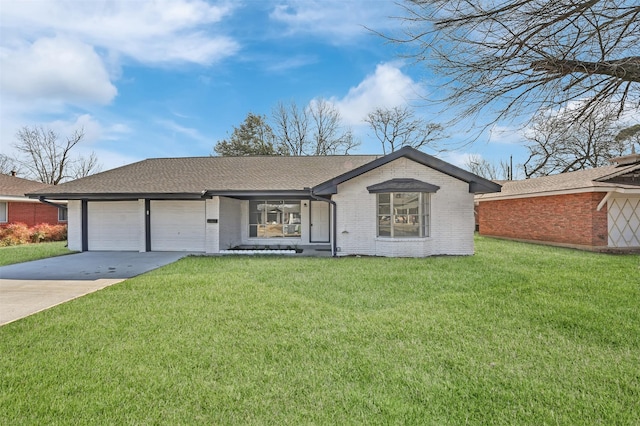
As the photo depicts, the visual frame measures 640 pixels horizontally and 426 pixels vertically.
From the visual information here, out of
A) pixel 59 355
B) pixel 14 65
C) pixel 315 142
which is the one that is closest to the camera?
pixel 59 355

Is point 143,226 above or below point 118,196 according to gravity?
below

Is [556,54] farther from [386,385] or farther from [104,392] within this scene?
[104,392]

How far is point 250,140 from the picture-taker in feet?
99.2

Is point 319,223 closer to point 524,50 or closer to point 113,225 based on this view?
point 113,225

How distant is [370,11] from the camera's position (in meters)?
4.77

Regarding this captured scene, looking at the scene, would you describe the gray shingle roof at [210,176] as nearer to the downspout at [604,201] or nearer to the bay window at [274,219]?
the bay window at [274,219]

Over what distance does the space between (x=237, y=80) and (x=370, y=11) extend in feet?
43.2

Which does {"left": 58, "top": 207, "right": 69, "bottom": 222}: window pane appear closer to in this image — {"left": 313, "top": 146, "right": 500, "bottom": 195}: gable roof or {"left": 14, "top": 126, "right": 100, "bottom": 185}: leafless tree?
{"left": 14, "top": 126, "right": 100, "bottom": 185}: leafless tree

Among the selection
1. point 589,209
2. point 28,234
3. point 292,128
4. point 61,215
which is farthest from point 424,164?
point 61,215

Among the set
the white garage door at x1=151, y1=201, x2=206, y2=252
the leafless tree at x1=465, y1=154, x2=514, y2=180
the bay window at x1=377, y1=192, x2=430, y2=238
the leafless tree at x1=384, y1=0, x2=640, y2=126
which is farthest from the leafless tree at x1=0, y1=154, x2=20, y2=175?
the leafless tree at x1=465, y1=154, x2=514, y2=180

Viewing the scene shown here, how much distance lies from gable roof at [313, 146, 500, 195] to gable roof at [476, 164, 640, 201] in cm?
425

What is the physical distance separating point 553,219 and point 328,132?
64.1 feet

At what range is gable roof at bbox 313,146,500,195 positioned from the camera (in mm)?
10805

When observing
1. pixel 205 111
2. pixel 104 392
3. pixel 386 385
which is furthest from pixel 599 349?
pixel 205 111
